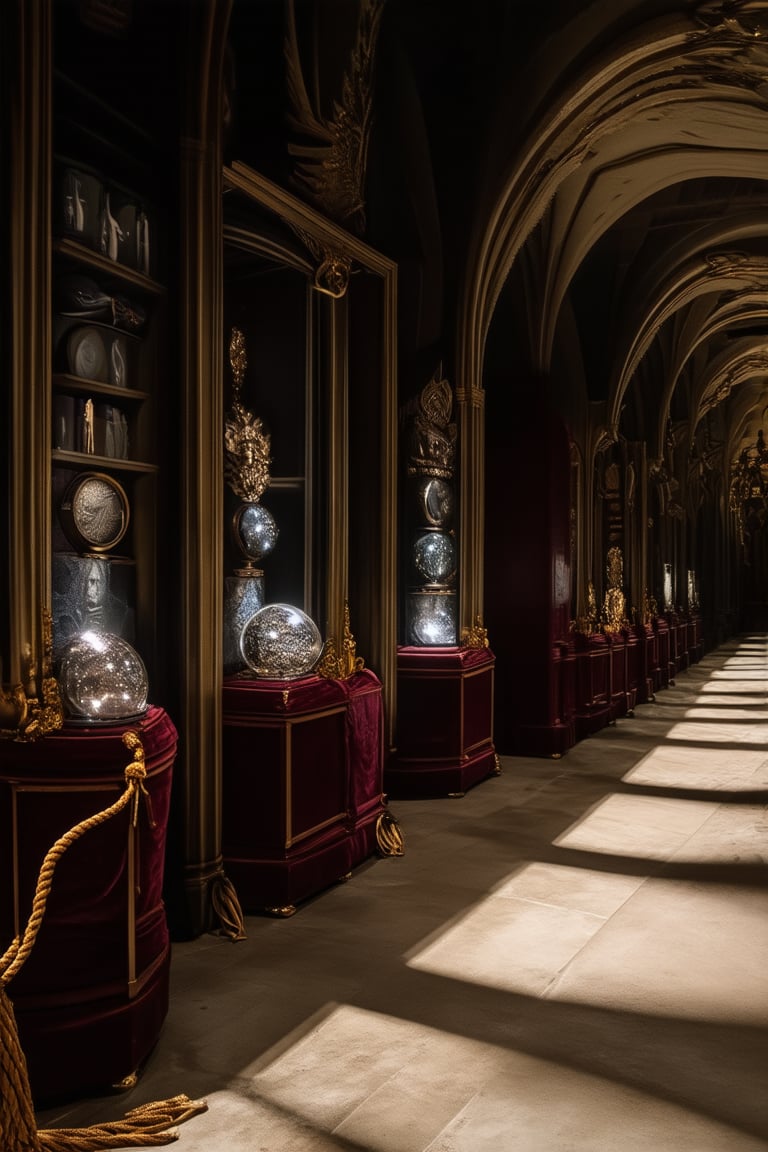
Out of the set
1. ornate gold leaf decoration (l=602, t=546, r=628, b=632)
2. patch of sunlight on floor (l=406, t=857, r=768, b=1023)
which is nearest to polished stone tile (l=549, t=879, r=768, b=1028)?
patch of sunlight on floor (l=406, t=857, r=768, b=1023)

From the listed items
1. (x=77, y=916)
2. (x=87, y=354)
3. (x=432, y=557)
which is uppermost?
(x=87, y=354)

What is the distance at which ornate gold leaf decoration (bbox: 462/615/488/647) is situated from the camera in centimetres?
695

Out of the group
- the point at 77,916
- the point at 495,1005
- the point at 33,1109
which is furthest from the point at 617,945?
the point at 33,1109

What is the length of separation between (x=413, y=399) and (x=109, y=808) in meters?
4.42

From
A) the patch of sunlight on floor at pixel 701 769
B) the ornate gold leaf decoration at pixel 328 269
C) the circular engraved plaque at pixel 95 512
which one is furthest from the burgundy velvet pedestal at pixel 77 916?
the patch of sunlight on floor at pixel 701 769

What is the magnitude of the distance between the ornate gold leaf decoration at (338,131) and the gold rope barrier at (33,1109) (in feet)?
9.83

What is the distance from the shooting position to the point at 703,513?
2159 cm

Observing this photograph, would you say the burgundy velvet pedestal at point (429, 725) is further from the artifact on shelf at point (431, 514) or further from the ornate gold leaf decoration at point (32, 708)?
the ornate gold leaf decoration at point (32, 708)

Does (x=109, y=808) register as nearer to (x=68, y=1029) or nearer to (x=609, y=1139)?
(x=68, y=1029)

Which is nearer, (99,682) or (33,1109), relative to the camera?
(33,1109)

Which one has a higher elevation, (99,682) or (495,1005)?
(99,682)

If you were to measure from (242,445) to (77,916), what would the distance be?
2.47 metres

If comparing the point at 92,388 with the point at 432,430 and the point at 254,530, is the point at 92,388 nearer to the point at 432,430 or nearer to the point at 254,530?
the point at 254,530

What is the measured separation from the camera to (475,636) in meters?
7.01
